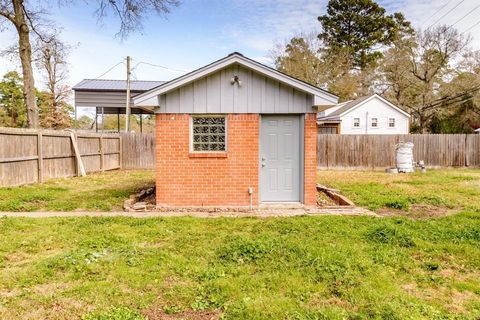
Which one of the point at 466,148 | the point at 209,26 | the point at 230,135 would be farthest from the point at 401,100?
the point at 230,135

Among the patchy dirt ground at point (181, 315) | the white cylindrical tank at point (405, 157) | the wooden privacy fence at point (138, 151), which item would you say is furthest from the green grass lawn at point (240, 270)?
the wooden privacy fence at point (138, 151)

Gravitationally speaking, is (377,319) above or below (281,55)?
below

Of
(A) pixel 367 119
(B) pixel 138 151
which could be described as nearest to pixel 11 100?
(B) pixel 138 151

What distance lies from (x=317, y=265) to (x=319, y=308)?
3.39ft

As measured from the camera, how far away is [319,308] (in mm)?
3408

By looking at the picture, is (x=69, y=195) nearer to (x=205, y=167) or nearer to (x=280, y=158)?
(x=205, y=167)

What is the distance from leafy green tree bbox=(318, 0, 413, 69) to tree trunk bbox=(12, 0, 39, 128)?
30.7 m

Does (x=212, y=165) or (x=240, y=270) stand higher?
(x=212, y=165)

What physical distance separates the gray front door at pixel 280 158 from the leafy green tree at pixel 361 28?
1323 inches

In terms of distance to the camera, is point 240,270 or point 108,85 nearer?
point 240,270

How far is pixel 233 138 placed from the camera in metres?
8.17

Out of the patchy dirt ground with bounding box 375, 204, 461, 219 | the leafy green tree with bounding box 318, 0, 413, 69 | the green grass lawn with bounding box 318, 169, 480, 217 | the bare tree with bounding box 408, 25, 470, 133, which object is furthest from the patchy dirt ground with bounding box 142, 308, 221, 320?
the leafy green tree with bounding box 318, 0, 413, 69

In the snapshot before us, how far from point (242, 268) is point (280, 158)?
4305 millimetres

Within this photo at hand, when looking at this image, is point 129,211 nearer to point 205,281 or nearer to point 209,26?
point 205,281
